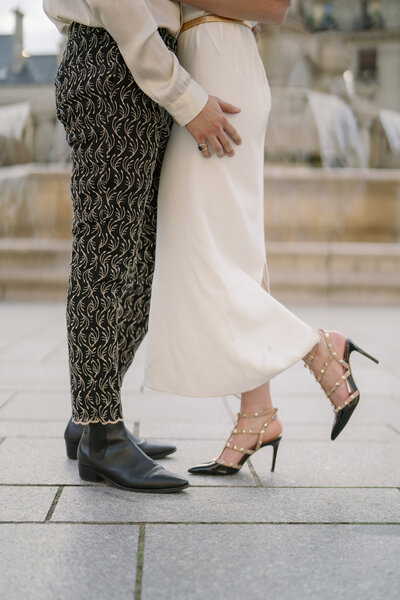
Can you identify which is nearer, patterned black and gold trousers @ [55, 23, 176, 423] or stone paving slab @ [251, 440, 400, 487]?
patterned black and gold trousers @ [55, 23, 176, 423]

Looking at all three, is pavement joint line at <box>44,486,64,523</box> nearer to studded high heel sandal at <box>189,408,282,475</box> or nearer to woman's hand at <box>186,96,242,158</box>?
studded high heel sandal at <box>189,408,282,475</box>

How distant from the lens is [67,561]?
144 centimetres

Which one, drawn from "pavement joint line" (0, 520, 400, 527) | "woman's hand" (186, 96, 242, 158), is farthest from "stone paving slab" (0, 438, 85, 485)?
"woman's hand" (186, 96, 242, 158)

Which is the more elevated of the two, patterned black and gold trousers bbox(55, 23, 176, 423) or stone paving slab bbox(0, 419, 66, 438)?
patterned black and gold trousers bbox(55, 23, 176, 423)

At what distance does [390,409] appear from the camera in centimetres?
315

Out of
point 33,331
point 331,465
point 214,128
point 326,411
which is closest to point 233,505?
point 331,465

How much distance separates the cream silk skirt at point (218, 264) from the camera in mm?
1960

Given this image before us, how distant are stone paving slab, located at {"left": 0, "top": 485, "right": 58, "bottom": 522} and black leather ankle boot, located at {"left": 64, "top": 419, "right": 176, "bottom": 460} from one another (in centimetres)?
30

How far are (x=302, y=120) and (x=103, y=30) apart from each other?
998 cm

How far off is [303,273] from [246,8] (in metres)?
6.38

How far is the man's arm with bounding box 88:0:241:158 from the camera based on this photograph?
181 centimetres

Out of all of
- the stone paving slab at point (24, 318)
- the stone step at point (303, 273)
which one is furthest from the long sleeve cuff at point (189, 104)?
the stone step at point (303, 273)

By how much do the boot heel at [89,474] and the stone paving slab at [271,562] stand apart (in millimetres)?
386

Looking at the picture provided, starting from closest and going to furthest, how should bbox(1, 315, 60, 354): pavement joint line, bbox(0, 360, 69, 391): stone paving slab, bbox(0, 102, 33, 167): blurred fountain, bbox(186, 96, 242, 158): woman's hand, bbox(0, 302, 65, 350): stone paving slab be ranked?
bbox(186, 96, 242, 158): woman's hand, bbox(0, 360, 69, 391): stone paving slab, bbox(1, 315, 60, 354): pavement joint line, bbox(0, 302, 65, 350): stone paving slab, bbox(0, 102, 33, 167): blurred fountain
